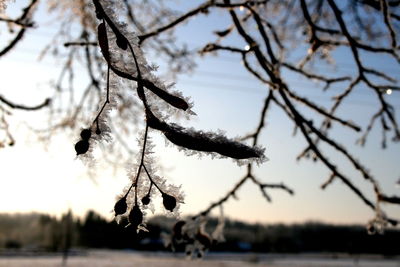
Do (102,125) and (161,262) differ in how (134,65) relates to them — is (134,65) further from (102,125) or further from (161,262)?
(161,262)

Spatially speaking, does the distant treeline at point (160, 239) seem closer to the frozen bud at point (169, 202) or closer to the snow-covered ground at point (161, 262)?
the snow-covered ground at point (161, 262)

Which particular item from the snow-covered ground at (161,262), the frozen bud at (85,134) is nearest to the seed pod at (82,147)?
the frozen bud at (85,134)

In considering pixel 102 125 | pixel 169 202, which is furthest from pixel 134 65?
pixel 169 202

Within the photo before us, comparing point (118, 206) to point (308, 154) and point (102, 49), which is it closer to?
point (102, 49)

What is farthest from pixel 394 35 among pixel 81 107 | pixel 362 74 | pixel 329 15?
pixel 81 107

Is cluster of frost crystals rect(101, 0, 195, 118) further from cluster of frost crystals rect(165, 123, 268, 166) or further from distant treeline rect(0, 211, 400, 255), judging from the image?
distant treeline rect(0, 211, 400, 255)

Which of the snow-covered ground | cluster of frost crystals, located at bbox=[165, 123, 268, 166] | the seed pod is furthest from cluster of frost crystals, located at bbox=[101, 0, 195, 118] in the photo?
the snow-covered ground
